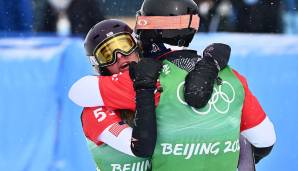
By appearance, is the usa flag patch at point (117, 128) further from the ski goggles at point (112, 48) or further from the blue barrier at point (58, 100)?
the blue barrier at point (58, 100)

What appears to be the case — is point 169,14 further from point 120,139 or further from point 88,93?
point 120,139

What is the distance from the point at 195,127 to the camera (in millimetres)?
3457

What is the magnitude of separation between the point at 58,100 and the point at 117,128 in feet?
9.60

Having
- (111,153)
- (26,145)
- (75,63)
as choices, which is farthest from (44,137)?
(111,153)

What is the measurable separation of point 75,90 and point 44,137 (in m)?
2.86

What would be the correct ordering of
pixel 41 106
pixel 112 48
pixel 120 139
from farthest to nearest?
pixel 41 106, pixel 112 48, pixel 120 139

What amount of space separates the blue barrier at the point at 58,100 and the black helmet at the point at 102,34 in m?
2.34

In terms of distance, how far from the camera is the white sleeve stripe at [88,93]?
3562mm

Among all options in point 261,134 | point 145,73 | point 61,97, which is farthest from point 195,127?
point 61,97

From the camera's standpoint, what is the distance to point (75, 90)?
3.67 m

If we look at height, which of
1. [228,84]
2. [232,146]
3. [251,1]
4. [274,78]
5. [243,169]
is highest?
[228,84]

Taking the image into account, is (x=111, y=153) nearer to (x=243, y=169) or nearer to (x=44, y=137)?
(x=243, y=169)

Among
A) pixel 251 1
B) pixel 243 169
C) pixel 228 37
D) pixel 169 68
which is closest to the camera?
pixel 169 68

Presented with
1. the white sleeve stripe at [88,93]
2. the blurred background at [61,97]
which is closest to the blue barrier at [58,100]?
the blurred background at [61,97]
